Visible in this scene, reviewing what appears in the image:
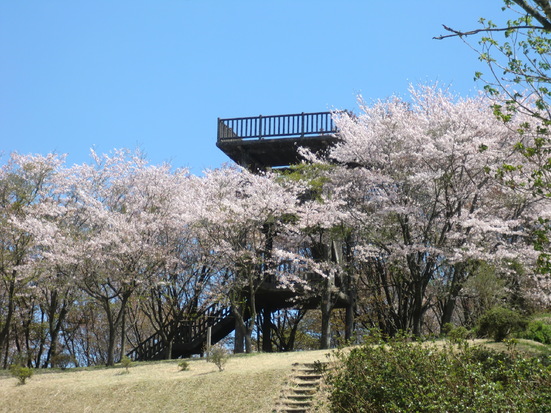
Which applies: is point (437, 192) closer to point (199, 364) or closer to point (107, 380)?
point (199, 364)

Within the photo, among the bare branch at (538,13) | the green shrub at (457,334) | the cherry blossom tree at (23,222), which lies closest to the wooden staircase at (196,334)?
the cherry blossom tree at (23,222)

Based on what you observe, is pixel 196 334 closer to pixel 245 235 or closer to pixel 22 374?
pixel 245 235

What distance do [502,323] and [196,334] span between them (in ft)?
42.3

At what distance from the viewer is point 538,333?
17625 mm

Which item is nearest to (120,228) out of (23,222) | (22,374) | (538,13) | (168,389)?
(23,222)

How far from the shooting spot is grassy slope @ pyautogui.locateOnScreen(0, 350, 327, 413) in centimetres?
1612

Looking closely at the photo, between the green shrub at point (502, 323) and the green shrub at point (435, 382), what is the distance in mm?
2348

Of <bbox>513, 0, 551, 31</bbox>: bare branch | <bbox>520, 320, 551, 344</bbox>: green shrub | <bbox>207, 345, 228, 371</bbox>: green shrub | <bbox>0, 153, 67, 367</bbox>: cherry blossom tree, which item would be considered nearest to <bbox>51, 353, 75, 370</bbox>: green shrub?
<bbox>0, 153, 67, 367</bbox>: cherry blossom tree

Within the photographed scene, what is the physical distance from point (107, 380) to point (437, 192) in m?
10.9

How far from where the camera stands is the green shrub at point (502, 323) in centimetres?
1725

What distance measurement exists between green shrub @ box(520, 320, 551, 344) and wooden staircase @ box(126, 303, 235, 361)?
1152 cm

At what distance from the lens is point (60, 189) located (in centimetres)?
2823

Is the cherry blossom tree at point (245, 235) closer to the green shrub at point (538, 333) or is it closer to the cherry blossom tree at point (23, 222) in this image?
the cherry blossom tree at point (23, 222)

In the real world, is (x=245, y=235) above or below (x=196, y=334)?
above
